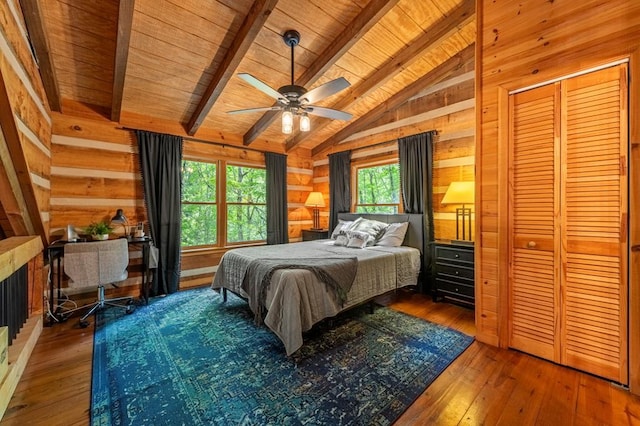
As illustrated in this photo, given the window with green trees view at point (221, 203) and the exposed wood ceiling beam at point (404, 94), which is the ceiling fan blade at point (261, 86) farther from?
the window with green trees view at point (221, 203)

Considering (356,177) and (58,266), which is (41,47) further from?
(356,177)

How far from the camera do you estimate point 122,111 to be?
3713 mm

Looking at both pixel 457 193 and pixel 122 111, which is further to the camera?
pixel 122 111

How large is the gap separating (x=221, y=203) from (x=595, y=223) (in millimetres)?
4585

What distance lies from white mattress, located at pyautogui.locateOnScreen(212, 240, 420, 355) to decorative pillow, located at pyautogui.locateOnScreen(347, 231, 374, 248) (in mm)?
116

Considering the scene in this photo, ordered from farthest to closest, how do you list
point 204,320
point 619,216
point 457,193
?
point 457,193
point 204,320
point 619,216

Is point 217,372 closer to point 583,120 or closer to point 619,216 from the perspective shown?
point 619,216

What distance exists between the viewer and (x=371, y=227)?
159 inches

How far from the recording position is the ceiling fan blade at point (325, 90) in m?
2.40

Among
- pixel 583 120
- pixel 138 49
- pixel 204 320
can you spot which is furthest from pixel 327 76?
pixel 204 320

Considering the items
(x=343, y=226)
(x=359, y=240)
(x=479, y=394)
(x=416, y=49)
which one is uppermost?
(x=416, y=49)

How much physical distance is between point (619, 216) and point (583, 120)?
72 cm

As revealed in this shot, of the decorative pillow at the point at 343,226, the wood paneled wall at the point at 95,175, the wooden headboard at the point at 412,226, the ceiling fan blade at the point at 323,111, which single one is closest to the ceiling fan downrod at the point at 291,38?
the ceiling fan blade at the point at 323,111

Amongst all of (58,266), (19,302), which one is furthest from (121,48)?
(58,266)
